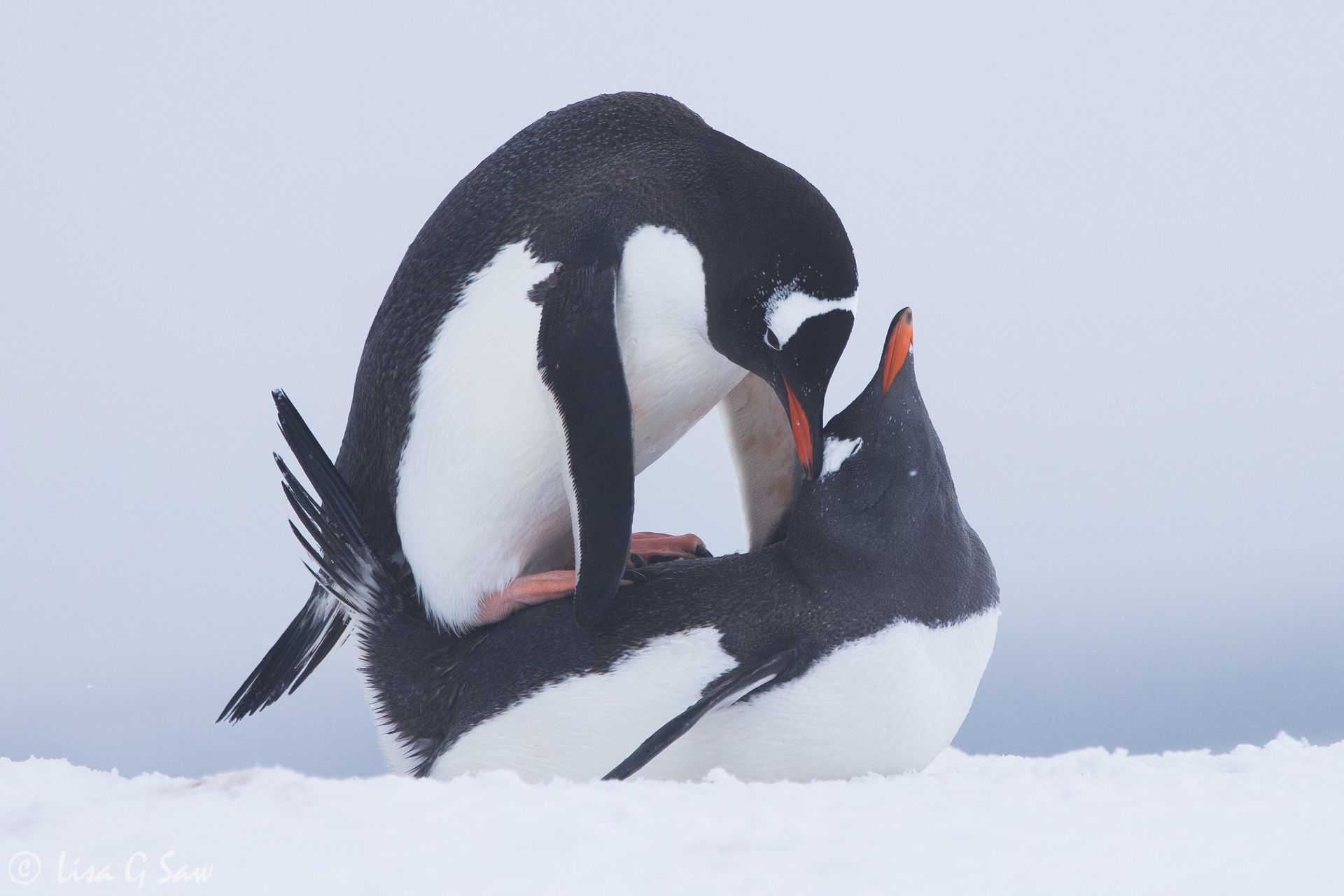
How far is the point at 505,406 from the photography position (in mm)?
1946

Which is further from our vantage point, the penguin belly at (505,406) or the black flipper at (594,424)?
the penguin belly at (505,406)

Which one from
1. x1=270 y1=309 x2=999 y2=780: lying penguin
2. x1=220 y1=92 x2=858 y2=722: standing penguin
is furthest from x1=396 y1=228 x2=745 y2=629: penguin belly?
x1=270 y1=309 x2=999 y2=780: lying penguin

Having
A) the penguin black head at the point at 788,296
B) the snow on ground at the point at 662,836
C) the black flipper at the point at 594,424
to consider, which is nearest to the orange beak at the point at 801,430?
the penguin black head at the point at 788,296

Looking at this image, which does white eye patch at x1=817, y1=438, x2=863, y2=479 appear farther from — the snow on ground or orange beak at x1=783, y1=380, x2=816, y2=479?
the snow on ground

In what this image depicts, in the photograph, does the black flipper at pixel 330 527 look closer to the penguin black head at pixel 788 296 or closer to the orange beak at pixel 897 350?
the penguin black head at pixel 788 296

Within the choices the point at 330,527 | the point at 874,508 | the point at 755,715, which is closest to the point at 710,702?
the point at 755,715

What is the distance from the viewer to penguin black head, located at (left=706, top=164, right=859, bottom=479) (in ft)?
6.09

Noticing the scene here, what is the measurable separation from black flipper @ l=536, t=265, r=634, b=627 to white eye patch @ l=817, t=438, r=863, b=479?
313 millimetres

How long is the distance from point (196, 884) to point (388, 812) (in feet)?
0.80

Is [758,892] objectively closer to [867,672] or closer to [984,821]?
[984,821]

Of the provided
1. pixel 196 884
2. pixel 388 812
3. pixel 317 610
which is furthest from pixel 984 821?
pixel 317 610

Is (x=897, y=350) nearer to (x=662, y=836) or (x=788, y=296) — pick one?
(x=788, y=296)

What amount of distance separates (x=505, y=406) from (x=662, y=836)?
78cm

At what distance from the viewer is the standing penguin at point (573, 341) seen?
185cm
